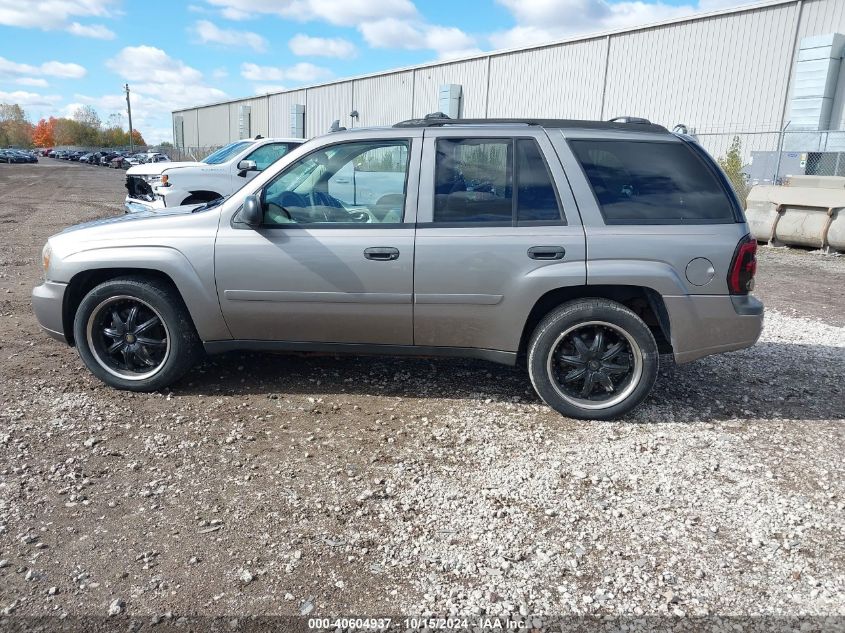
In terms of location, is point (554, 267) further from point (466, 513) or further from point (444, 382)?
point (466, 513)

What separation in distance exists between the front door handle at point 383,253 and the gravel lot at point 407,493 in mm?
1031

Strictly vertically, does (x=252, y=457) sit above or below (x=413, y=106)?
below

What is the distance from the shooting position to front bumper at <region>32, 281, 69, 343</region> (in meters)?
4.43

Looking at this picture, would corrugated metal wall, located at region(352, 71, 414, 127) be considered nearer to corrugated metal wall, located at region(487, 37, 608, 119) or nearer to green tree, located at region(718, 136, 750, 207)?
corrugated metal wall, located at region(487, 37, 608, 119)

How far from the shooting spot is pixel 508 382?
491 centimetres

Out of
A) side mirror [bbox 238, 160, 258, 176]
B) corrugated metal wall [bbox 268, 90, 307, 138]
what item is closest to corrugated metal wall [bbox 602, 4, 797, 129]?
side mirror [bbox 238, 160, 258, 176]

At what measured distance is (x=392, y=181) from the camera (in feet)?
14.0

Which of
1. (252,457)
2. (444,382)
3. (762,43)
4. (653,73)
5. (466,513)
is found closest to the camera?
(466,513)

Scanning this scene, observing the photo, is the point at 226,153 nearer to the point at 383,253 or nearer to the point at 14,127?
the point at 383,253

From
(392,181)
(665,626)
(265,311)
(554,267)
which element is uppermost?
(392,181)

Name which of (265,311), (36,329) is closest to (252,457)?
(265,311)

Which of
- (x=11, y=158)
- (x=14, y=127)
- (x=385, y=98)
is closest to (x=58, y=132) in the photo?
(x=14, y=127)

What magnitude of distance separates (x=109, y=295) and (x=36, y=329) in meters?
2.17

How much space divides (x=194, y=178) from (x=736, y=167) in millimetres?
15103
